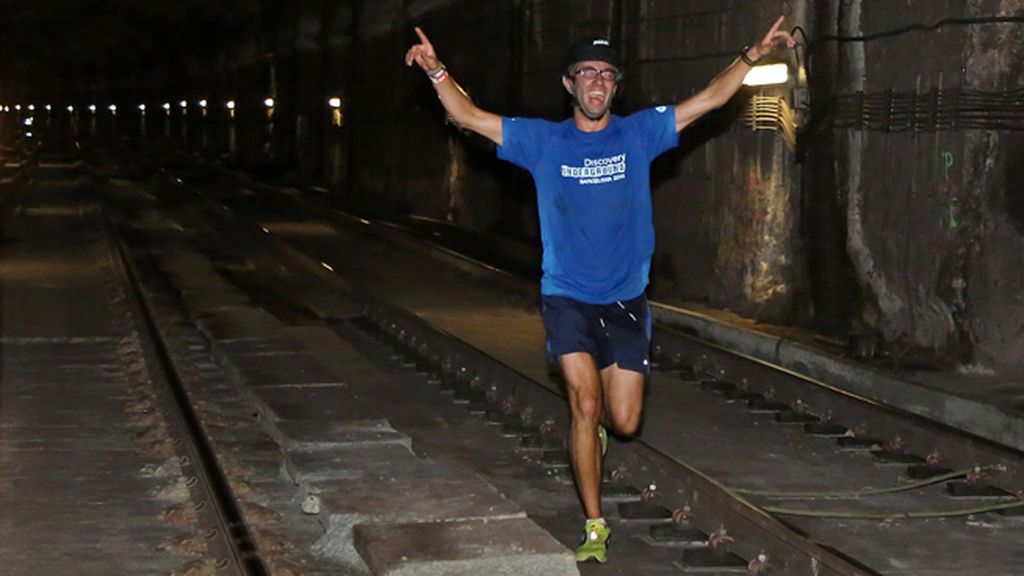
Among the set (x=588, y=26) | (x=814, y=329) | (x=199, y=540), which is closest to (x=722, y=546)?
(x=199, y=540)

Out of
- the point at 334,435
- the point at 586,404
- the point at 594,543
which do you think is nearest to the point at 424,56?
the point at 586,404

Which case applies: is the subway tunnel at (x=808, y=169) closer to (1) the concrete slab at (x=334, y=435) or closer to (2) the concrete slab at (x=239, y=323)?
(1) the concrete slab at (x=334, y=435)

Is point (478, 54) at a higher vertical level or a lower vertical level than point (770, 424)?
higher

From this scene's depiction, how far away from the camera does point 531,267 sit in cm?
2339

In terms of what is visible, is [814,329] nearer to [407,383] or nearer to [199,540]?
[407,383]

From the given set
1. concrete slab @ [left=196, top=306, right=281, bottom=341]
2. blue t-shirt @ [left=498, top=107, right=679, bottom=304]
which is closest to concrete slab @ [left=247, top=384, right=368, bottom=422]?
blue t-shirt @ [left=498, top=107, right=679, bottom=304]

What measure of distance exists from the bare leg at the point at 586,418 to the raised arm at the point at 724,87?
42.2 inches

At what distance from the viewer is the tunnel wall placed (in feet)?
41.3

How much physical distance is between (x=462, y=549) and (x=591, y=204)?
4.88 feet

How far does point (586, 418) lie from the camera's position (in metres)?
7.16

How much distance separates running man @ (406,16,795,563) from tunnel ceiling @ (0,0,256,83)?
52987mm

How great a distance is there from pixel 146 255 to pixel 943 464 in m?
19.4

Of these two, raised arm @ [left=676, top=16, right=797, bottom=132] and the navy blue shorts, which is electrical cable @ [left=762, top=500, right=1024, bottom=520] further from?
raised arm @ [left=676, top=16, right=797, bottom=132]

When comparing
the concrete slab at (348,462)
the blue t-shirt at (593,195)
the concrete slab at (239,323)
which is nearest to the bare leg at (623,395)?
the blue t-shirt at (593,195)
